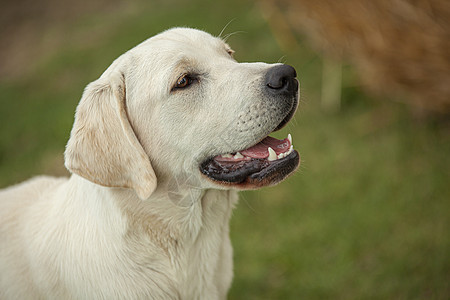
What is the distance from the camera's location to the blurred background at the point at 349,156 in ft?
13.7

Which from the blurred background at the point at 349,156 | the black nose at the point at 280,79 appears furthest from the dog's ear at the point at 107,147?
the blurred background at the point at 349,156

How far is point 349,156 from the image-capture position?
5.55m

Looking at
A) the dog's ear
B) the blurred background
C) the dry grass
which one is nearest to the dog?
the dog's ear

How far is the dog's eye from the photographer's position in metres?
2.64

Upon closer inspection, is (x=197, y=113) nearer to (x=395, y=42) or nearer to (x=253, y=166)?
(x=253, y=166)

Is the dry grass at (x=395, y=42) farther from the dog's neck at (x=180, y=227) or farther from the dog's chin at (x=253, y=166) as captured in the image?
the dog's neck at (x=180, y=227)

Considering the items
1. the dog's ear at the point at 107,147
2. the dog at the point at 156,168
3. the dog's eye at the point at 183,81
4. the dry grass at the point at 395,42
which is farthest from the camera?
the dry grass at the point at 395,42

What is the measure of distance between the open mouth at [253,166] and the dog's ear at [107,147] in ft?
1.42

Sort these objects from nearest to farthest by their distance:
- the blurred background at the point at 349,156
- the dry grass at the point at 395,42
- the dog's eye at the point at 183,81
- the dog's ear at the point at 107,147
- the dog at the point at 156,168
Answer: the dog's ear at the point at 107,147 < the dog at the point at 156,168 < the dog's eye at the point at 183,81 < the blurred background at the point at 349,156 < the dry grass at the point at 395,42

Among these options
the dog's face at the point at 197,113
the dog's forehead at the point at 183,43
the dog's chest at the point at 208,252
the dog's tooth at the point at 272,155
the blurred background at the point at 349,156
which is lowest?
the blurred background at the point at 349,156

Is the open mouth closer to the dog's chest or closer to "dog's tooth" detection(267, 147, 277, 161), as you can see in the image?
"dog's tooth" detection(267, 147, 277, 161)

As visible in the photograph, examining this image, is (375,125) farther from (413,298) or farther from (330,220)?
(413,298)

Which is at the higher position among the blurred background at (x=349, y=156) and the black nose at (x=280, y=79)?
the black nose at (x=280, y=79)

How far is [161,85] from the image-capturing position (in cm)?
260
